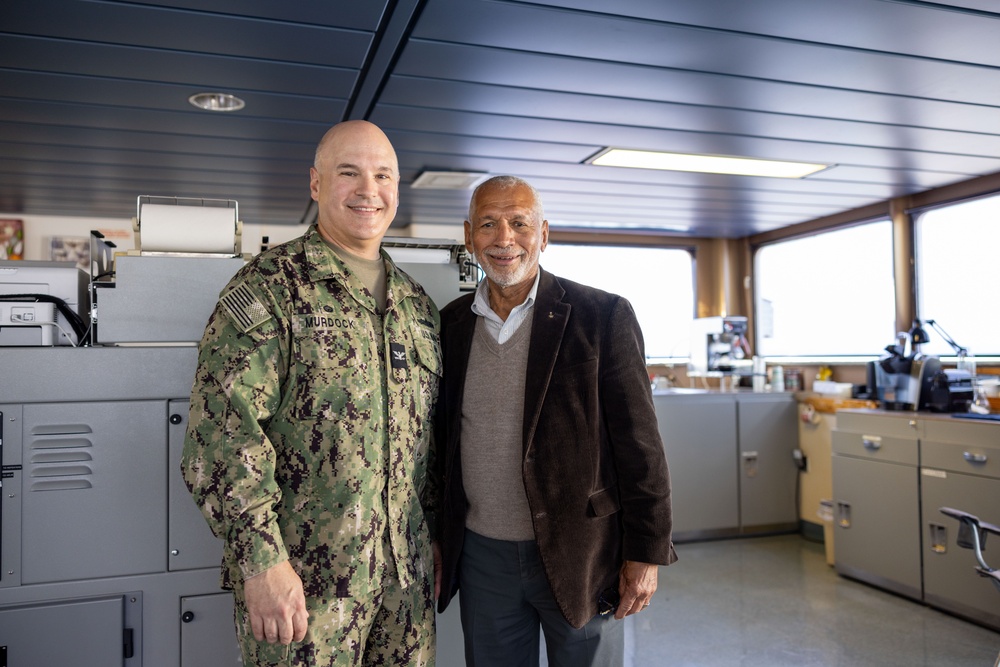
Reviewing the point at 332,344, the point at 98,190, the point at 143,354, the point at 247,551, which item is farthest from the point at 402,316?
the point at 98,190

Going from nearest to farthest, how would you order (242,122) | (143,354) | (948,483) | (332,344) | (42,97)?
(332,344) → (143,354) → (42,97) → (242,122) → (948,483)

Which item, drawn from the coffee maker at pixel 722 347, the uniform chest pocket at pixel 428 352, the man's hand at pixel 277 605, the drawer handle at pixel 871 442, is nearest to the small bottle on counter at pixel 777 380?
the coffee maker at pixel 722 347

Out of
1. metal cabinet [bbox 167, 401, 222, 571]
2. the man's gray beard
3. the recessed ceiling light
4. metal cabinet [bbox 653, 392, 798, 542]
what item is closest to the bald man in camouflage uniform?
the man's gray beard

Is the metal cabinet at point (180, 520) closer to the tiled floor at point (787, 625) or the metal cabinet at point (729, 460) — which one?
Answer: the tiled floor at point (787, 625)

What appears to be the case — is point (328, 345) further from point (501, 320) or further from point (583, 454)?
point (583, 454)

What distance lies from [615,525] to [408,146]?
8.64 ft

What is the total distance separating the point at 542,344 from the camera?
5.67 feet

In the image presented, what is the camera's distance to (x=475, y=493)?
1.73m

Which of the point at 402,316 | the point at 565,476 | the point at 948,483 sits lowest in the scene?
the point at 948,483

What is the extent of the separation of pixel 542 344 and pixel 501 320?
0.15 meters

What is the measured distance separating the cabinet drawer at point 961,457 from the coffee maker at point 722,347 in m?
2.08

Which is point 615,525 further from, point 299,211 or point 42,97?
point 299,211

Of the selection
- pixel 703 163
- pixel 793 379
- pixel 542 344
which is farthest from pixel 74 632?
pixel 793 379

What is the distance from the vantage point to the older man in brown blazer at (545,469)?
1648 mm
